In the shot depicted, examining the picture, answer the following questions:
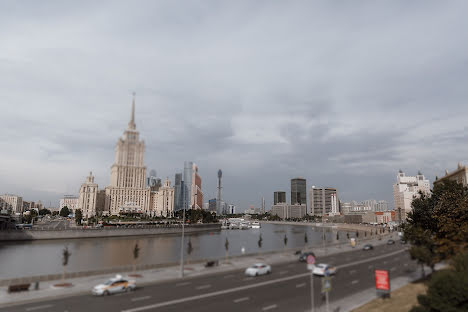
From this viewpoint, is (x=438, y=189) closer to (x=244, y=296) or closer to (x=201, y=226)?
(x=244, y=296)

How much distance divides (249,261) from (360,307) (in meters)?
27.1

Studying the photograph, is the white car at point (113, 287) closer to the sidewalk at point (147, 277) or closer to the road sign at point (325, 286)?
the sidewalk at point (147, 277)

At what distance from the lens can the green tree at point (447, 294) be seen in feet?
52.7

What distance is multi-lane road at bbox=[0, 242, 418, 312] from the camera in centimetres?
2695

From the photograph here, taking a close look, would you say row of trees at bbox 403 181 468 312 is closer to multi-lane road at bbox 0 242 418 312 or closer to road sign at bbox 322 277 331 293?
road sign at bbox 322 277 331 293

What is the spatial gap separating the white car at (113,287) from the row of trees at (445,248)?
2654 cm

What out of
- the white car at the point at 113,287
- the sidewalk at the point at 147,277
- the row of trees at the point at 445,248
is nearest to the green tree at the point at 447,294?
the row of trees at the point at 445,248

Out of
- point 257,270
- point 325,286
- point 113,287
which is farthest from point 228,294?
point 325,286

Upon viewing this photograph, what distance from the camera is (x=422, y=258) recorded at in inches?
1283

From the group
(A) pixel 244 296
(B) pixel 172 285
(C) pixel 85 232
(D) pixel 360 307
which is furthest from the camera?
(C) pixel 85 232

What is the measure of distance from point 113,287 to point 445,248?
33.6m

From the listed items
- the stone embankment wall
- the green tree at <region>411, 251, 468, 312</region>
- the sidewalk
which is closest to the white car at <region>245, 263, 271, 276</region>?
the sidewalk

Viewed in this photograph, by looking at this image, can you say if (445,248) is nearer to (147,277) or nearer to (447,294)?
(447,294)

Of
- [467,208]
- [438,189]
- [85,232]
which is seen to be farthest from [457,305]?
[85,232]
